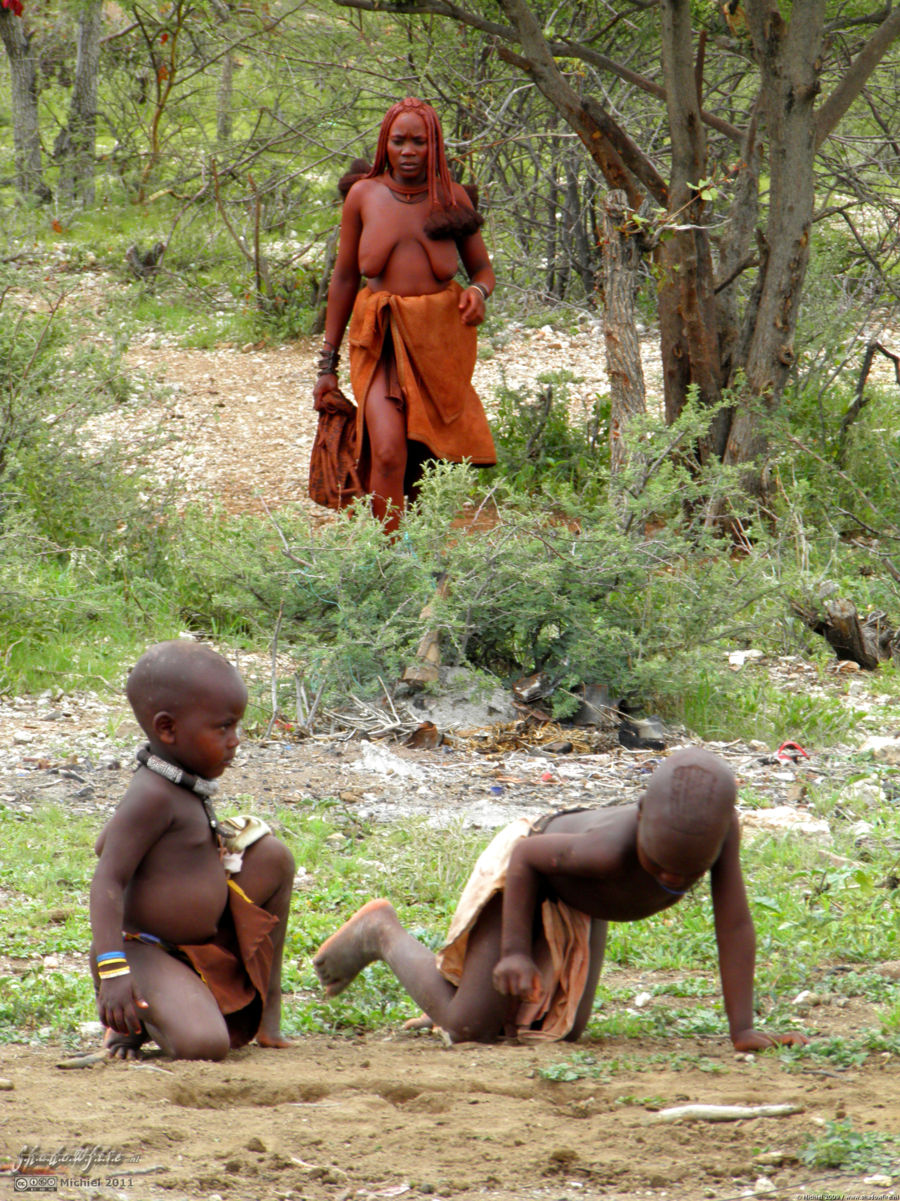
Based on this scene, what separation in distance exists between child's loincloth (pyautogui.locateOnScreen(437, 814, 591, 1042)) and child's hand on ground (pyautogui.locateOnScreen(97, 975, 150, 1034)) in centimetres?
65

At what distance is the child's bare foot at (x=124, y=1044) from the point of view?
262cm

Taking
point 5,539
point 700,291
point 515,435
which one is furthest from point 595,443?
point 5,539

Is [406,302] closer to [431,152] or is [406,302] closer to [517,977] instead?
[431,152]

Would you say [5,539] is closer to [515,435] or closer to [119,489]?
[119,489]

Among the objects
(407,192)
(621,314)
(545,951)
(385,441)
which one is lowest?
(545,951)

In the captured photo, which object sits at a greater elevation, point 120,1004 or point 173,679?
point 173,679

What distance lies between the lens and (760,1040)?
102 inches

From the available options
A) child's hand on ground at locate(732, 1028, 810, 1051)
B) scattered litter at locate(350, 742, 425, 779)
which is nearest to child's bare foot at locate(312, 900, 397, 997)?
child's hand on ground at locate(732, 1028, 810, 1051)

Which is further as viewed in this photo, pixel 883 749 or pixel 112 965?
pixel 883 749

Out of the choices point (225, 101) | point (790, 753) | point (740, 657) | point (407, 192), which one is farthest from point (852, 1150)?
point (225, 101)

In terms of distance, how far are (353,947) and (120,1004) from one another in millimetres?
629

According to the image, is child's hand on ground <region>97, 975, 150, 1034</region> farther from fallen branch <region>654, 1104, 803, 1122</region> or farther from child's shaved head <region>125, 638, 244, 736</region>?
fallen branch <region>654, 1104, 803, 1122</region>

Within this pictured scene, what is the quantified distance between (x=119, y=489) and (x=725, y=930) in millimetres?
5425

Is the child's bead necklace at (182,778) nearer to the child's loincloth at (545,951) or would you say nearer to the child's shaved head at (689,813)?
the child's loincloth at (545,951)
